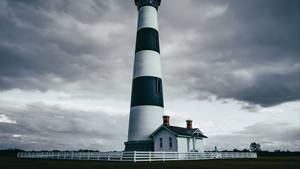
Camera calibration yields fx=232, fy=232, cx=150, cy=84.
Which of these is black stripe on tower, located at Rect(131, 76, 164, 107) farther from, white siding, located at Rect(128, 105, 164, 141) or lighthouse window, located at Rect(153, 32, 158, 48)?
lighthouse window, located at Rect(153, 32, 158, 48)

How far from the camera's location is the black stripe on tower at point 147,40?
2681 centimetres

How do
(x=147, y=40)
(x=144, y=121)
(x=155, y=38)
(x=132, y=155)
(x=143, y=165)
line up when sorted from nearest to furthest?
1. (x=143, y=165)
2. (x=132, y=155)
3. (x=144, y=121)
4. (x=147, y=40)
5. (x=155, y=38)

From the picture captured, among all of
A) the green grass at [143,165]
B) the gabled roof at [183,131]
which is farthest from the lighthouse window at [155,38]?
the green grass at [143,165]

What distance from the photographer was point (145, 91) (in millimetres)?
24969

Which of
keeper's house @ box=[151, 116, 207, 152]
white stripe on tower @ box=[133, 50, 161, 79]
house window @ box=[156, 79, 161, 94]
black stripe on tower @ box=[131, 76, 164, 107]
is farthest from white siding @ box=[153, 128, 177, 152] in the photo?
white stripe on tower @ box=[133, 50, 161, 79]

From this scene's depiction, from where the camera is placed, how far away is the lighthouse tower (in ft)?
80.8

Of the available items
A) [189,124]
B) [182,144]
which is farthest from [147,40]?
[182,144]

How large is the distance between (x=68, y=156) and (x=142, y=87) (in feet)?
37.3

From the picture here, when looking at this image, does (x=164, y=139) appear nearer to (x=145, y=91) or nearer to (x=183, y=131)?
(x=183, y=131)

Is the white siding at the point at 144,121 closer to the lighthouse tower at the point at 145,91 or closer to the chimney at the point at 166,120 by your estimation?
the lighthouse tower at the point at 145,91

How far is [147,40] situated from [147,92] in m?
6.28

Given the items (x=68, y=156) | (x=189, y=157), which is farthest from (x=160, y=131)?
(x=68, y=156)

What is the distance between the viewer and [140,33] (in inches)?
1093

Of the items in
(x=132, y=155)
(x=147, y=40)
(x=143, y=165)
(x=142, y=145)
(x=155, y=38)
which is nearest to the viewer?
(x=143, y=165)
